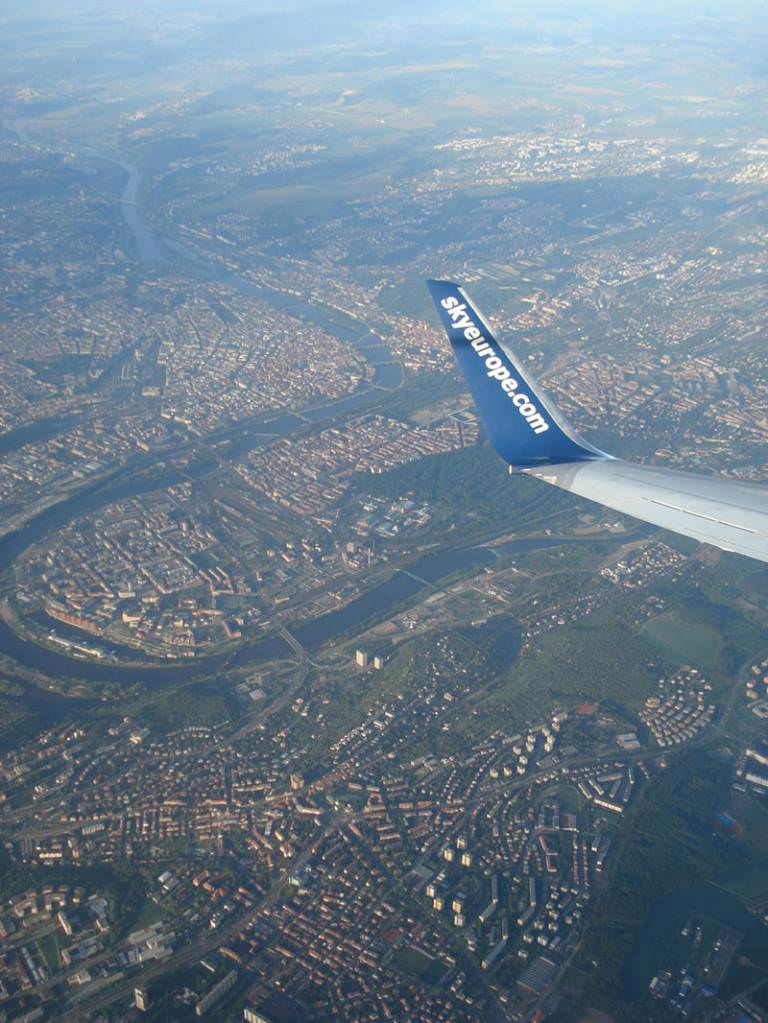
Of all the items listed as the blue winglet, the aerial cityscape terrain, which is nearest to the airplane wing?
the blue winglet

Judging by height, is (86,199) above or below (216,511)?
above

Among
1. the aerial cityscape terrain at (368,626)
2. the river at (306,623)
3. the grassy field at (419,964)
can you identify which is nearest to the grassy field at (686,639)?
the aerial cityscape terrain at (368,626)

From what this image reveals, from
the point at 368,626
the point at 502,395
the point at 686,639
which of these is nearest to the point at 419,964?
the point at 368,626

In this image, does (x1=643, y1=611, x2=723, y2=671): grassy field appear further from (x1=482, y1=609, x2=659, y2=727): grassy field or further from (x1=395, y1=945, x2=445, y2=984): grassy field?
(x1=395, y1=945, x2=445, y2=984): grassy field

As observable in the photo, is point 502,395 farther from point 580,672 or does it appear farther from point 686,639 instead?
point 686,639

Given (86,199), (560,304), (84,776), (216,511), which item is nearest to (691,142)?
(560,304)

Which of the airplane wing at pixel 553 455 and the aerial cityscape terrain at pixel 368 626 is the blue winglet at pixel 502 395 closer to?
the airplane wing at pixel 553 455

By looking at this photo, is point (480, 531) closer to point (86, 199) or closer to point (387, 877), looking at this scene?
point (387, 877)
